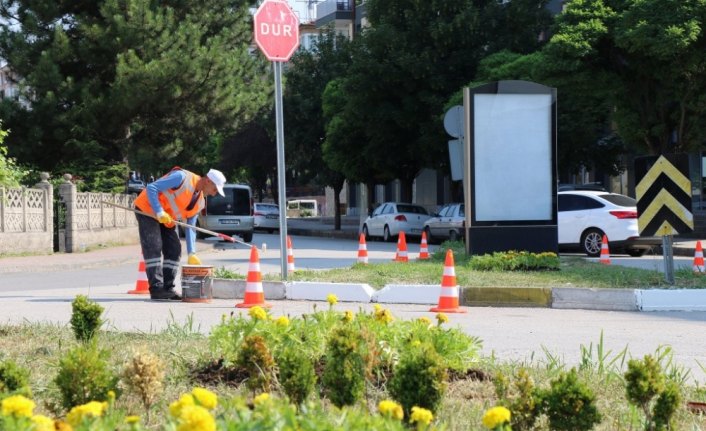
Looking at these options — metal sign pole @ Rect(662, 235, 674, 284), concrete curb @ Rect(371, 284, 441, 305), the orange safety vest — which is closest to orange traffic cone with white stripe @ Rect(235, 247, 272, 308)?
the orange safety vest

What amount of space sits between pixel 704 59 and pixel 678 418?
25324mm

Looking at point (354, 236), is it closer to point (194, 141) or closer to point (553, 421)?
point (194, 141)

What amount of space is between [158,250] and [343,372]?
7725 mm

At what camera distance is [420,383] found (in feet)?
14.2

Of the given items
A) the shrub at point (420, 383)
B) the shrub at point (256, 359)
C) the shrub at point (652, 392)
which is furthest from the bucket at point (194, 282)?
the shrub at point (652, 392)

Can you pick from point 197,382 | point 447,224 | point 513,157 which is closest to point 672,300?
point 513,157

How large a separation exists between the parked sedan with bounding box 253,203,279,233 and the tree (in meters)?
3.93

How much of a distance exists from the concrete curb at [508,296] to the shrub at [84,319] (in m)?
6.07

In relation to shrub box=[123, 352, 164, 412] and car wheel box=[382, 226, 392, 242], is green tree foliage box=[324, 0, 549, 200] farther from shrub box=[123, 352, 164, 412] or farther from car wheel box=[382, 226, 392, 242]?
shrub box=[123, 352, 164, 412]

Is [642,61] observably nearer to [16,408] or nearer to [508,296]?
[508,296]

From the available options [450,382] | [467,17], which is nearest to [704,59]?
[467,17]

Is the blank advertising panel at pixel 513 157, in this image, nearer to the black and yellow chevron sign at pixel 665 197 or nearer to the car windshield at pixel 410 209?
the black and yellow chevron sign at pixel 665 197

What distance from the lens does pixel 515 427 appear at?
4270 millimetres

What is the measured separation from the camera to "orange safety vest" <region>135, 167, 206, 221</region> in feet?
38.5
